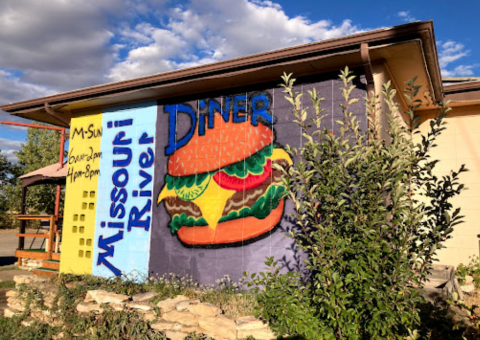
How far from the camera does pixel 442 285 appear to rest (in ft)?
19.8

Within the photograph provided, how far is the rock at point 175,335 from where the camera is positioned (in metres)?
5.24

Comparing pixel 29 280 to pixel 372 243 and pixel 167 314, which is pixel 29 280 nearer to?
pixel 167 314

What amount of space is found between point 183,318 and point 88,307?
80.8 inches

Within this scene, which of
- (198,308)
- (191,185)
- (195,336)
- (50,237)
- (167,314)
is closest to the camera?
(195,336)

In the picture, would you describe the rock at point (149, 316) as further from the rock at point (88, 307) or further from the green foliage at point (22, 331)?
the green foliage at point (22, 331)

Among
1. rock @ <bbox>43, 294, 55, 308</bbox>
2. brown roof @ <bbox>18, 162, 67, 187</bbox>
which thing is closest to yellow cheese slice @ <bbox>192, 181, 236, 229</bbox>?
rock @ <bbox>43, 294, 55, 308</bbox>

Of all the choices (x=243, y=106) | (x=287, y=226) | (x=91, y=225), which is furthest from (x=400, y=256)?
(x=91, y=225)

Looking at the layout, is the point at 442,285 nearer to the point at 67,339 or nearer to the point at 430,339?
the point at 430,339

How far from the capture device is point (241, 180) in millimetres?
6215

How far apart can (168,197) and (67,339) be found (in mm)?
2925

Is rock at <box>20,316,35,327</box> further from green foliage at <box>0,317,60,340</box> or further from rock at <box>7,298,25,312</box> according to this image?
rock at <box>7,298,25,312</box>

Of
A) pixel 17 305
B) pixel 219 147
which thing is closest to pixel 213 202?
pixel 219 147

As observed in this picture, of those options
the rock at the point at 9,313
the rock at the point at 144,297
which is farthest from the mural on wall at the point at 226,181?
the rock at the point at 9,313

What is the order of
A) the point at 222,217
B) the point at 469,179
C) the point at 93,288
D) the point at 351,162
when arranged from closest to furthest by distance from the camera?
the point at 351,162 → the point at 222,217 → the point at 93,288 → the point at 469,179
